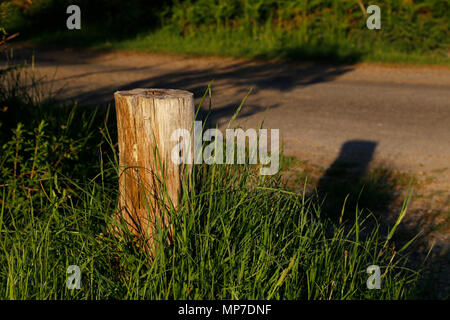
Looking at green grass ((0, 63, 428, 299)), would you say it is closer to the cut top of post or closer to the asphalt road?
the cut top of post

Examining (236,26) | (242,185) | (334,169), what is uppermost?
(236,26)

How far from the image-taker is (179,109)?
9.58ft

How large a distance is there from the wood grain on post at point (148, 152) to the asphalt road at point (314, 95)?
131cm

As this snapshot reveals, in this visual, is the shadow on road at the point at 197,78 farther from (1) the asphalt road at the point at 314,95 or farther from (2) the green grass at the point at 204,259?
(2) the green grass at the point at 204,259

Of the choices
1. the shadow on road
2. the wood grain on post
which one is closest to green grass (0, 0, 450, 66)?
the shadow on road

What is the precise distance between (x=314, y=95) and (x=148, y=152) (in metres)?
6.55

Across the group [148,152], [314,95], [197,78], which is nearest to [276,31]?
[197,78]

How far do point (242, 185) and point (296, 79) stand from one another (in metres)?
7.43

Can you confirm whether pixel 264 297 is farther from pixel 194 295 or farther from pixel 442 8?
pixel 442 8

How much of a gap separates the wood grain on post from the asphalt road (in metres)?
1.31

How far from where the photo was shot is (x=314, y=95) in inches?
361

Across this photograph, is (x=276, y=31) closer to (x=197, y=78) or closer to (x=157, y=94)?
(x=197, y=78)
